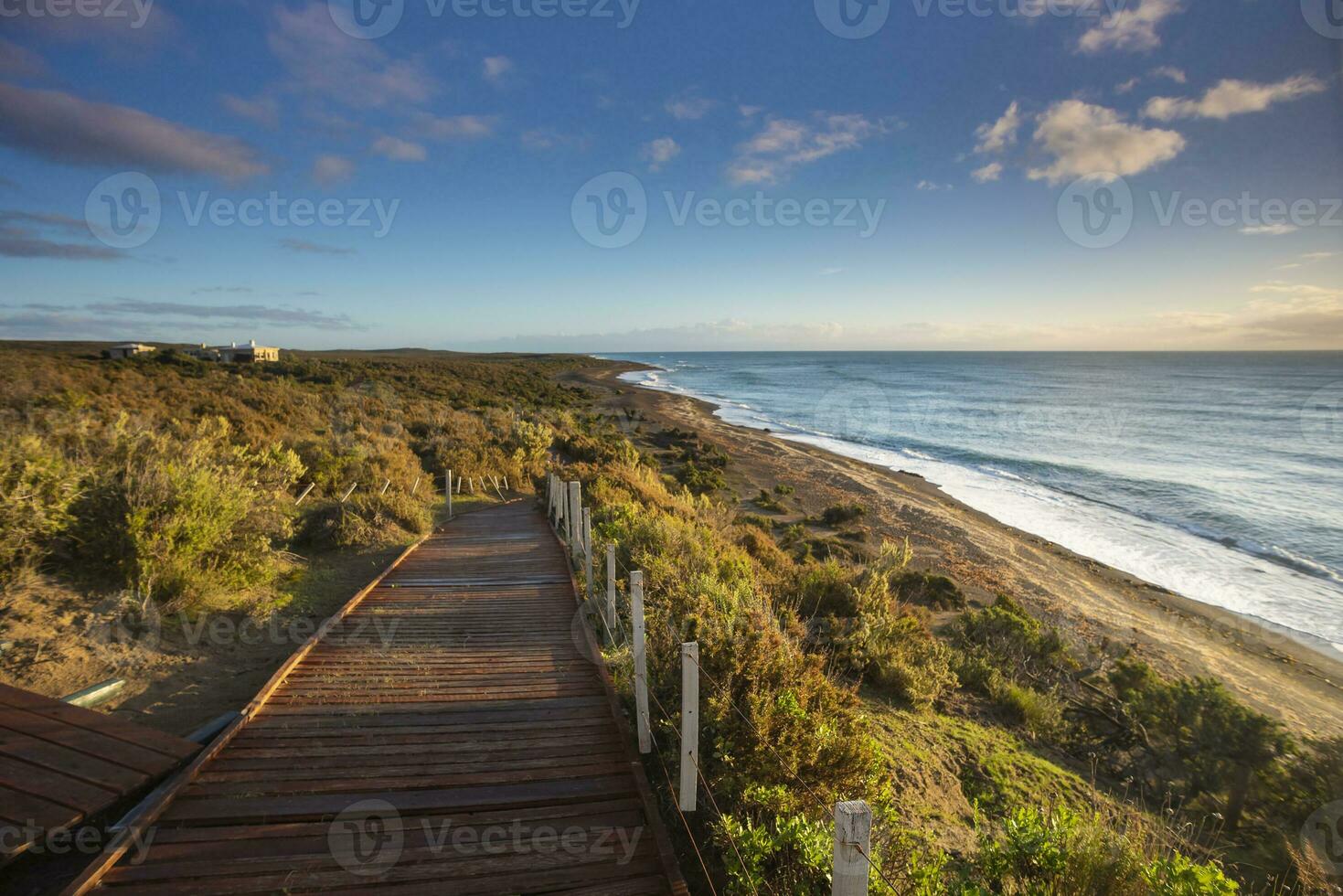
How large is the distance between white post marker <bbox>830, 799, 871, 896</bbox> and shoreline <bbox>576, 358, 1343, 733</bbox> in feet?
35.1

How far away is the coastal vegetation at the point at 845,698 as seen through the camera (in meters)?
3.46

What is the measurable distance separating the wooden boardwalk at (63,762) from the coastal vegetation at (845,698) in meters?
2.35

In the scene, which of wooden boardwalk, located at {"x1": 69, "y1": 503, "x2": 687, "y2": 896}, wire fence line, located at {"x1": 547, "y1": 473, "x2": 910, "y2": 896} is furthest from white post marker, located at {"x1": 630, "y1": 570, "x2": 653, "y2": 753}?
wooden boardwalk, located at {"x1": 69, "y1": 503, "x2": 687, "y2": 896}

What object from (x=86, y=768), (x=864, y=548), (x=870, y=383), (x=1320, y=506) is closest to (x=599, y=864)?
(x=86, y=768)

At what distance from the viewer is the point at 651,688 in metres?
4.95

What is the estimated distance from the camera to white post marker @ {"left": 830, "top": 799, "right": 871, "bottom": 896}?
74.6 inches

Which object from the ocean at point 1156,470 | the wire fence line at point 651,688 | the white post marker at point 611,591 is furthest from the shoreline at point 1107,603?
the white post marker at point 611,591

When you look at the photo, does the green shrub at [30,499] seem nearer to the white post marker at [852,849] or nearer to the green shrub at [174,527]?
the green shrub at [174,527]

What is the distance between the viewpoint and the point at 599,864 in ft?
10.2

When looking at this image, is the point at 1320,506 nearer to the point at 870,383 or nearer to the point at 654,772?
the point at 654,772

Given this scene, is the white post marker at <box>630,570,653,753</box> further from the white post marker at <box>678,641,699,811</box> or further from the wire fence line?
the white post marker at <box>678,641,699,811</box>

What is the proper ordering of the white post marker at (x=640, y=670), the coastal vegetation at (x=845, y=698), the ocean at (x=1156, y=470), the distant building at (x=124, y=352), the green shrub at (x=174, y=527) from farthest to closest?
the distant building at (x=124, y=352)
the ocean at (x=1156, y=470)
the green shrub at (x=174, y=527)
the white post marker at (x=640, y=670)
the coastal vegetation at (x=845, y=698)

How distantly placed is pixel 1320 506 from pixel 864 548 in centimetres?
1869

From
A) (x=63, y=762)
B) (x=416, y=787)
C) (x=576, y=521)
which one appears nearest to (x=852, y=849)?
(x=416, y=787)
